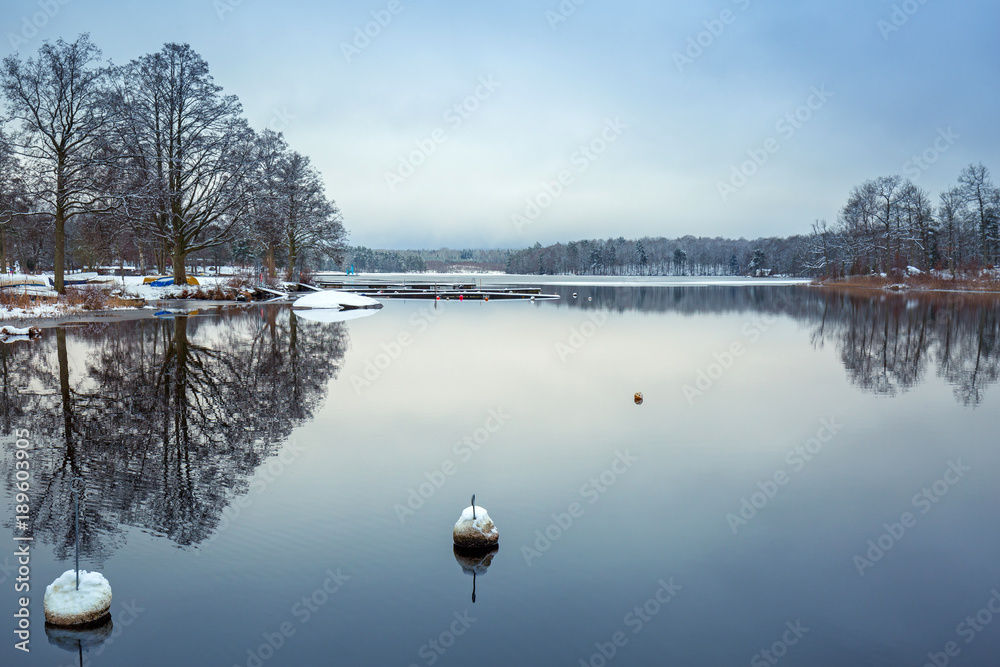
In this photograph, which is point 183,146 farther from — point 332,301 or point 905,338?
point 905,338

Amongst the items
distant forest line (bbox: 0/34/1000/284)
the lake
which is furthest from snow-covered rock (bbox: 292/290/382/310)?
the lake

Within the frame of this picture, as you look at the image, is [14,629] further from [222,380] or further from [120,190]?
[120,190]

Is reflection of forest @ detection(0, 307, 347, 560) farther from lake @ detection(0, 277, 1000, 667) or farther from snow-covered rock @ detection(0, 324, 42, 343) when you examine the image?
snow-covered rock @ detection(0, 324, 42, 343)

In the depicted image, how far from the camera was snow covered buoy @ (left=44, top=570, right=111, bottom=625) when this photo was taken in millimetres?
5473

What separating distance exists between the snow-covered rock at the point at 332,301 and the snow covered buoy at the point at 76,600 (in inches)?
1468

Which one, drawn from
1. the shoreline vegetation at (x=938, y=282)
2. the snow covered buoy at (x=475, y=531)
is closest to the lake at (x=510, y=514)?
the snow covered buoy at (x=475, y=531)

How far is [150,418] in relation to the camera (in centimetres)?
1163

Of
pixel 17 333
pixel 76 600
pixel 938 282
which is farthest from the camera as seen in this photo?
pixel 938 282

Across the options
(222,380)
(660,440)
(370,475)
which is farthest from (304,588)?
(222,380)

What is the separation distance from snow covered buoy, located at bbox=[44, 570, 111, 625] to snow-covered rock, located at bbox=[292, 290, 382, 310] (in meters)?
37.3

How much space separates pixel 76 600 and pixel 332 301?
38653 mm

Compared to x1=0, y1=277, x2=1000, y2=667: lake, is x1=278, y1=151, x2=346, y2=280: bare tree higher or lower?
higher

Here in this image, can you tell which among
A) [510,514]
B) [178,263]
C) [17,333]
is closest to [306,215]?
[178,263]

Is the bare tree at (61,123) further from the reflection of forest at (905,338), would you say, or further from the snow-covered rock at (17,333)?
the reflection of forest at (905,338)
